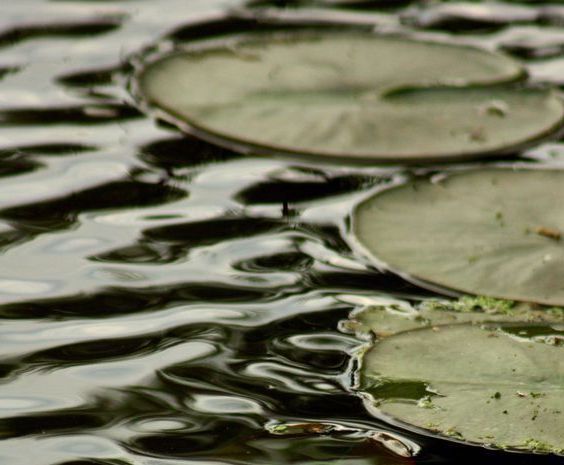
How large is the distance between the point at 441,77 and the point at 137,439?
5.62 feet

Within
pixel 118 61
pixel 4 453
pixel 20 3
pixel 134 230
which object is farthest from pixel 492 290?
pixel 20 3

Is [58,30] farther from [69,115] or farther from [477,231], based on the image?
[477,231]

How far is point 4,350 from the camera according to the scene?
2.10 meters

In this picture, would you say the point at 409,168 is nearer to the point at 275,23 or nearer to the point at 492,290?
the point at 492,290

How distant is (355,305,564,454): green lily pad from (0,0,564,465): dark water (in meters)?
0.03

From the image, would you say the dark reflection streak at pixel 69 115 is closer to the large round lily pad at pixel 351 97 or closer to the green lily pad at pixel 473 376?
the large round lily pad at pixel 351 97

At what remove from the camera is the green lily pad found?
187 cm

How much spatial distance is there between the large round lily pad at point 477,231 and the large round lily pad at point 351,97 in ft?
0.74

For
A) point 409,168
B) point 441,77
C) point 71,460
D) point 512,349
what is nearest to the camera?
point 71,460

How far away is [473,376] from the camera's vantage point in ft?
6.51

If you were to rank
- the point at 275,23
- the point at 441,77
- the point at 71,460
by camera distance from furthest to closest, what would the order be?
the point at 275,23 < the point at 441,77 < the point at 71,460

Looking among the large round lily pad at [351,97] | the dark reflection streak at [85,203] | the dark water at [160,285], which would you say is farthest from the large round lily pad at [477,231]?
the dark reflection streak at [85,203]

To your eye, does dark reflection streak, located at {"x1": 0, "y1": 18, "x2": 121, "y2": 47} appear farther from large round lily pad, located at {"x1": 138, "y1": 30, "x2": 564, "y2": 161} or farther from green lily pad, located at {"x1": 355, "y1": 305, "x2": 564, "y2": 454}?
green lily pad, located at {"x1": 355, "y1": 305, "x2": 564, "y2": 454}

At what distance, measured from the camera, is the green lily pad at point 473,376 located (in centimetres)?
187
